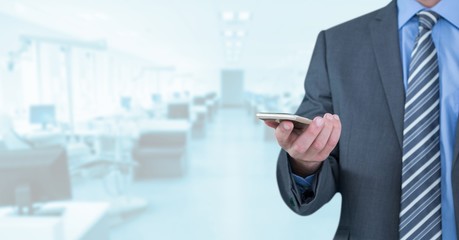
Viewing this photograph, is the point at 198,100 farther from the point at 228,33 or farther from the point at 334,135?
the point at 334,135

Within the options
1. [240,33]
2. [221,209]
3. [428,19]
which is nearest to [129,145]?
[221,209]

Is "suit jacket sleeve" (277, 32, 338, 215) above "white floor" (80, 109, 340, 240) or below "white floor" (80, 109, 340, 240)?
above

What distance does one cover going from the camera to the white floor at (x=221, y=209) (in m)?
3.11

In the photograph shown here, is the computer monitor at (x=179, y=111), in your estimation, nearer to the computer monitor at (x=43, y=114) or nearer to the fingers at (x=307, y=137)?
the computer monitor at (x=43, y=114)

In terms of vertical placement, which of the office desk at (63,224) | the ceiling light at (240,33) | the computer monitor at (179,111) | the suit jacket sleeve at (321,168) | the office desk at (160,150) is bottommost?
the office desk at (160,150)

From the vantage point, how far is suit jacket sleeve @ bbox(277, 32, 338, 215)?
0.77 metres

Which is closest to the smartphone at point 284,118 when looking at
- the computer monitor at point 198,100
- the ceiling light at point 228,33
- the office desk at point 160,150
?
the office desk at point 160,150

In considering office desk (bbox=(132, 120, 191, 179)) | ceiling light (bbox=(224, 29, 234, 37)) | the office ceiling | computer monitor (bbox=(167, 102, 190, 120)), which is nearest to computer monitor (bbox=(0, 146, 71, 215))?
the office ceiling

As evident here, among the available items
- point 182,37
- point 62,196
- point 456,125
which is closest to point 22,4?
point 182,37

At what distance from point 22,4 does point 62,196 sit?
3.52 metres

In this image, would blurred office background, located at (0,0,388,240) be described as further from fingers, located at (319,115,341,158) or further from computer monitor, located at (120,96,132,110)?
fingers, located at (319,115,341,158)

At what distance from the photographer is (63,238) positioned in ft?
4.72

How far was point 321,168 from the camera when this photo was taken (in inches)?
30.0

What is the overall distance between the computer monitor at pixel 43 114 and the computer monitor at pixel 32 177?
3.93 meters
